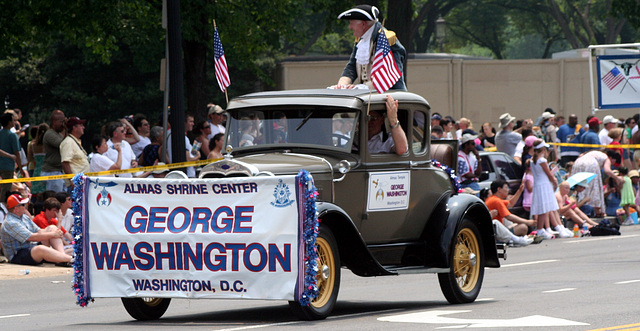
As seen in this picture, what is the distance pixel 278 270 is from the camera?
9320 mm

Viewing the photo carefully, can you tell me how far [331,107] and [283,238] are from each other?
5.68ft

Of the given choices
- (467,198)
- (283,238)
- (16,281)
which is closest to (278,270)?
(283,238)

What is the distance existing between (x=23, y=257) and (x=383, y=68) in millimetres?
7295

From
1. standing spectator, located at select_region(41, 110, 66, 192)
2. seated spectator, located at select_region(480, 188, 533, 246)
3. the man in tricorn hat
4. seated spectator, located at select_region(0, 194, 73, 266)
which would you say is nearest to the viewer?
the man in tricorn hat

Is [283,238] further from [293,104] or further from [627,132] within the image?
[627,132]

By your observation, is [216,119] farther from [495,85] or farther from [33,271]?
[495,85]

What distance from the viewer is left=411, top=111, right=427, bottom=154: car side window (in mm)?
11195

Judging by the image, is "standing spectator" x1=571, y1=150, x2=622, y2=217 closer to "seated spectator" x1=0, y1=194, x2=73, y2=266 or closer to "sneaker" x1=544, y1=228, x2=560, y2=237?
"sneaker" x1=544, y1=228, x2=560, y2=237

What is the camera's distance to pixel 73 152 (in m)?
17.3

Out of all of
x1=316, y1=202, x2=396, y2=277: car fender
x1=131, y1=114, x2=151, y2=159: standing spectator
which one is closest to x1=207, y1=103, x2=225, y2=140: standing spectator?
x1=131, y1=114, x2=151, y2=159: standing spectator

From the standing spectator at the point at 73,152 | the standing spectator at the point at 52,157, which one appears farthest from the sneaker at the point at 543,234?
the standing spectator at the point at 52,157

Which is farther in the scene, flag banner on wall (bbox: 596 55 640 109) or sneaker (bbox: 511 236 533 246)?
sneaker (bbox: 511 236 533 246)

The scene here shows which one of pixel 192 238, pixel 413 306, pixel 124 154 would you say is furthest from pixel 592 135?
pixel 192 238

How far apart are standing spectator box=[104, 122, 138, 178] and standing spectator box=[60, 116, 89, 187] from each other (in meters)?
0.43
